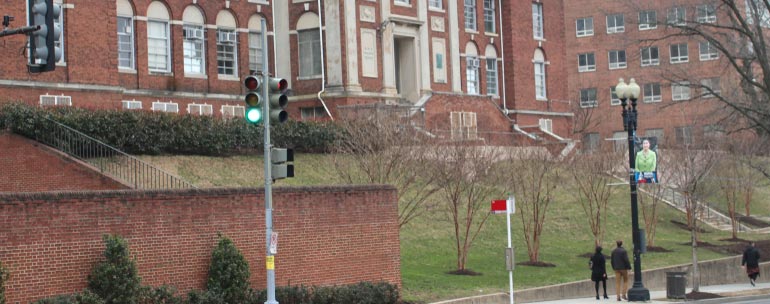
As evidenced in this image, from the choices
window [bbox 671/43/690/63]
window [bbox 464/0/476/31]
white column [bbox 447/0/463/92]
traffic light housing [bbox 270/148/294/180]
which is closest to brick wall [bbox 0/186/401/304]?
traffic light housing [bbox 270/148/294/180]

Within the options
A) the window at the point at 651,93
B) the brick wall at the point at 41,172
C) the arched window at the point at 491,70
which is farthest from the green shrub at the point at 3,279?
the window at the point at 651,93

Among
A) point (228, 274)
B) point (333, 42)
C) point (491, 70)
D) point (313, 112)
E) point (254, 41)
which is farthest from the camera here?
point (491, 70)

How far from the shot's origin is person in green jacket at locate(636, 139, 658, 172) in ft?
102

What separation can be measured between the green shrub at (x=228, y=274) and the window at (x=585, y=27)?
68372mm

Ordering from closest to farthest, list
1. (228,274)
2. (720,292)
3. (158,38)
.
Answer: (228,274) < (720,292) < (158,38)

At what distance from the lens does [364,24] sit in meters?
50.4

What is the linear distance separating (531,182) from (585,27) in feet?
Answer: 172

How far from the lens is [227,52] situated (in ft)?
161

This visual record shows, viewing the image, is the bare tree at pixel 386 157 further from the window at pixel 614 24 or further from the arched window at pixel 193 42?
the window at pixel 614 24

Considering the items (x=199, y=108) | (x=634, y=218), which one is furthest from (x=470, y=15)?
(x=634, y=218)

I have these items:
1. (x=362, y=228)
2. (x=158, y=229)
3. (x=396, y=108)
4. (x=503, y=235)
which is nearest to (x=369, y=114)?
(x=396, y=108)

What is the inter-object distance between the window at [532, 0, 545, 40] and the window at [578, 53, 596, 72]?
83.5ft

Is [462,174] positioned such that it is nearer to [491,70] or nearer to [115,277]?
[115,277]

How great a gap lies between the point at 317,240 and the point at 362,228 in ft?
4.87
